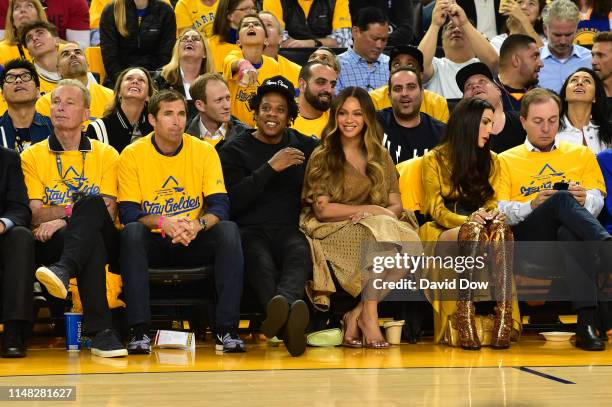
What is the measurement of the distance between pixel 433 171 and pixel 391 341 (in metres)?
1.04

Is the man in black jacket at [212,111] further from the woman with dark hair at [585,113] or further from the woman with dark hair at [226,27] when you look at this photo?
the woman with dark hair at [585,113]

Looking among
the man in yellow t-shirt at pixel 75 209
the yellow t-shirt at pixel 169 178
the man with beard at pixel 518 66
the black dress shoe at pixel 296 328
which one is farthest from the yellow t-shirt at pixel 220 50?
the black dress shoe at pixel 296 328

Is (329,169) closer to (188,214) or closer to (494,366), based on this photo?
(188,214)

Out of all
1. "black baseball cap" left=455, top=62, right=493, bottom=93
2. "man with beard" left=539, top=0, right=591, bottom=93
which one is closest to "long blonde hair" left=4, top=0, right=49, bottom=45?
"black baseball cap" left=455, top=62, right=493, bottom=93

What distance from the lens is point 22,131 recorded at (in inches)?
268

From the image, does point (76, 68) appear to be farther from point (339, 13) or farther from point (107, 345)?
point (339, 13)

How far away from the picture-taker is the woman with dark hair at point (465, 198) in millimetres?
5988

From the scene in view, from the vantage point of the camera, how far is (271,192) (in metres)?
6.37

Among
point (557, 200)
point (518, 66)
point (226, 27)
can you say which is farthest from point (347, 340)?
point (226, 27)

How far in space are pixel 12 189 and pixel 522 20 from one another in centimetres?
516

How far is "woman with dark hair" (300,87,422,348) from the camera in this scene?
6.01 metres

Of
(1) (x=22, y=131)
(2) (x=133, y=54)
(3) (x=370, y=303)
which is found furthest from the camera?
(2) (x=133, y=54)

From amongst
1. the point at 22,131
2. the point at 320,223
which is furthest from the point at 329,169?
the point at 22,131

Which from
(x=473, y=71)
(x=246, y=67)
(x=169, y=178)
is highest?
(x=246, y=67)
